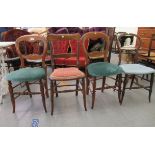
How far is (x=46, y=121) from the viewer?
7.11ft

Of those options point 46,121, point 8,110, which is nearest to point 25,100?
point 8,110

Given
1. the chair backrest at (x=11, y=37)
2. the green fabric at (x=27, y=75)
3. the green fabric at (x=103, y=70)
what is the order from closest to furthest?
the green fabric at (x=27, y=75), the green fabric at (x=103, y=70), the chair backrest at (x=11, y=37)

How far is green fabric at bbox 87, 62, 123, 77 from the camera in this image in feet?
7.31

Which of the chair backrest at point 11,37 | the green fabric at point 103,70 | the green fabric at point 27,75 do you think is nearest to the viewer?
the green fabric at point 27,75

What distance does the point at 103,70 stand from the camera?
225 centimetres

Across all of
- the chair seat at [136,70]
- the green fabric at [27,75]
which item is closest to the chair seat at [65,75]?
the green fabric at [27,75]

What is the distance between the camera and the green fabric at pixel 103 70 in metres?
2.23

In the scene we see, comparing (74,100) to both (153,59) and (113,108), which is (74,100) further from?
(153,59)

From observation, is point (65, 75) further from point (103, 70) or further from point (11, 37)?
point (11, 37)

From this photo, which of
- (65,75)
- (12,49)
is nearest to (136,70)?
(65,75)

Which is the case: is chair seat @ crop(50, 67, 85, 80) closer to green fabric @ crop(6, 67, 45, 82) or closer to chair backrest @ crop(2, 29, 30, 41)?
green fabric @ crop(6, 67, 45, 82)

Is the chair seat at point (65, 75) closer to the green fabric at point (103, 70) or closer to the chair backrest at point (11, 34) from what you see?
the green fabric at point (103, 70)

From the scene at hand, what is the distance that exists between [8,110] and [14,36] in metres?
1.65
